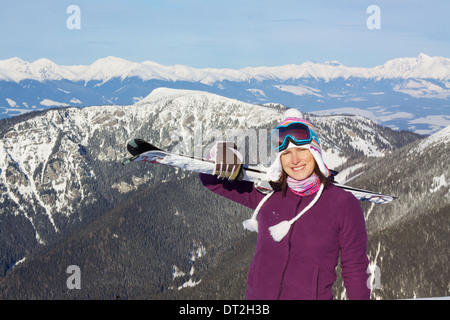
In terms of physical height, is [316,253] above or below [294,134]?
below

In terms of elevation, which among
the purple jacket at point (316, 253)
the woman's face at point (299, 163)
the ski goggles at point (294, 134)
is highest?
the ski goggles at point (294, 134)

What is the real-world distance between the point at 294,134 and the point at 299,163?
0.53 metres

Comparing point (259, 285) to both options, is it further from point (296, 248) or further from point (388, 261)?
point (388, 261)

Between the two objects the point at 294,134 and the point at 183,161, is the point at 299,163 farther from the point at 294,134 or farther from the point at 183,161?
the point at 183,161

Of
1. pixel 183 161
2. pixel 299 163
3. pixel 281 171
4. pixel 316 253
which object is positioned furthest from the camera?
pixel 281 171

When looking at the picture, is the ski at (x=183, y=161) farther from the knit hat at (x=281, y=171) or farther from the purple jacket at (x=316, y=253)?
the purple jacket at (x=316, y=253)

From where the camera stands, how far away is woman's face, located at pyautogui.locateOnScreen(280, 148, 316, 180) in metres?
7.98

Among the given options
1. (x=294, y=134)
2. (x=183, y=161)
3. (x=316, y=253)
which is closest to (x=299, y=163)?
(x=294, y=134)

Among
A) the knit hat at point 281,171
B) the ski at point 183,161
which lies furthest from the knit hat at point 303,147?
the ski at point 183,161

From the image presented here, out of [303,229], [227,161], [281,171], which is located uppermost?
[227,161]

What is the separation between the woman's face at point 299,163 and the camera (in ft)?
26.2

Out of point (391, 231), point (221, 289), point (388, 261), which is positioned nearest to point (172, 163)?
point (388, 261)

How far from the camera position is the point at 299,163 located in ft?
26.4

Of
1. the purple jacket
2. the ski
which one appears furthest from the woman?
the ski
